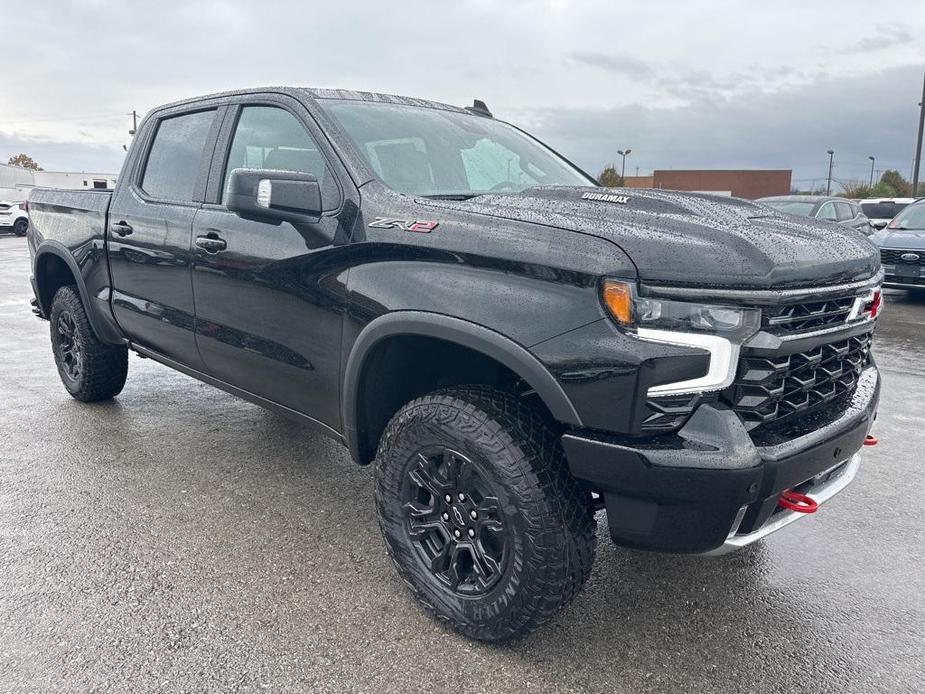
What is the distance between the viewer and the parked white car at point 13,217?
77.8 ft

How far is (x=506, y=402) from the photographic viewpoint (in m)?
2.36

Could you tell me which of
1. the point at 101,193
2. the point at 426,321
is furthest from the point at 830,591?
the point at 101,193

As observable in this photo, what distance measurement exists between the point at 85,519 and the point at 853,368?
128 inches

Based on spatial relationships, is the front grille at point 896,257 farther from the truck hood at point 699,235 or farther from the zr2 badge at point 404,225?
the zr2 badge at point 404,225

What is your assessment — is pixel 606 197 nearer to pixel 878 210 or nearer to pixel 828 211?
pixel 828 211

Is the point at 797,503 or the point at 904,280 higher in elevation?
the point at 797,503

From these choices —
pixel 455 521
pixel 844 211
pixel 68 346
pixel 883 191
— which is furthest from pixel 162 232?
pixel 883 191

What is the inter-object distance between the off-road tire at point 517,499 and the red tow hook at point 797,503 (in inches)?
22.9

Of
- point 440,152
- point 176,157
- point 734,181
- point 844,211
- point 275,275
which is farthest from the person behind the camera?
point 734,181

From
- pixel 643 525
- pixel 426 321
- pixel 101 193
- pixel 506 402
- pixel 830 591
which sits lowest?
pixel 830 591

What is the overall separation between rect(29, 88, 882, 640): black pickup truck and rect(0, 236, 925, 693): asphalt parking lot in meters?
0.30

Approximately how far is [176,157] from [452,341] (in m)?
2.45

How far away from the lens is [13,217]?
78.6 feet

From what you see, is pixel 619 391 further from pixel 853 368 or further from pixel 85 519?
pixel 85 519
